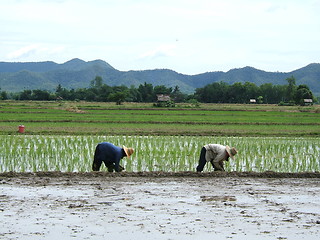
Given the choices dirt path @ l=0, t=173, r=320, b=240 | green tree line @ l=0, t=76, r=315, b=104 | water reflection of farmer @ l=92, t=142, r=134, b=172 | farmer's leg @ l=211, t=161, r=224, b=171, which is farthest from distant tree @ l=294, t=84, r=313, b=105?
water reflection of farmer @ l=92, t=142, r=134, b=172

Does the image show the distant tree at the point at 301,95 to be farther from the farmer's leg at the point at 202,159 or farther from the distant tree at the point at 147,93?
the farmer's leg at the point at 202,159

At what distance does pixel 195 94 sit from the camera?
93.6 m

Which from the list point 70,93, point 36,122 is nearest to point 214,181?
point 36,122

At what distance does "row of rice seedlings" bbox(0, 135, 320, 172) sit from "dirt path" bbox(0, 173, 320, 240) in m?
1.44

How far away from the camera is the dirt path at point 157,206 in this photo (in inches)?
240

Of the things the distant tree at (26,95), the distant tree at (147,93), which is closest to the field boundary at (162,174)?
the distant tree at (147,93)

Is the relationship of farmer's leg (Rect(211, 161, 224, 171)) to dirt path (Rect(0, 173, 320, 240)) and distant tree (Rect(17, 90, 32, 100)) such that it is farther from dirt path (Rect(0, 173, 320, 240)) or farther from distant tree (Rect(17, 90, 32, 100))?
distant tree (Rect(17, 90, 32, 100))

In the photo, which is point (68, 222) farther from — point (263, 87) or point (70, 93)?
point (263, 87)

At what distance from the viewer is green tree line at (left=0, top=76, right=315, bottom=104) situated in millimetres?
83188

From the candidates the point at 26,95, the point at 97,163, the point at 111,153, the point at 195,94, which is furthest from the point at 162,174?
Result: the point at 195,94

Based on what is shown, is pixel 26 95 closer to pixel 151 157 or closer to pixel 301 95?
pixel 301 95

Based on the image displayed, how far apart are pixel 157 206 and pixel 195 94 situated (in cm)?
8647

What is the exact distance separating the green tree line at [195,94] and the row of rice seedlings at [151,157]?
6213 centimetres

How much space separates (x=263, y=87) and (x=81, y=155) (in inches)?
3598
